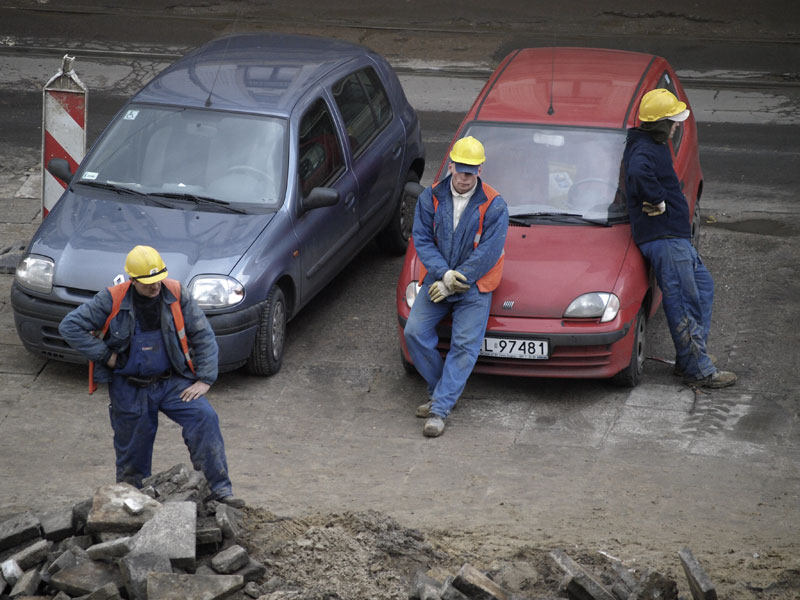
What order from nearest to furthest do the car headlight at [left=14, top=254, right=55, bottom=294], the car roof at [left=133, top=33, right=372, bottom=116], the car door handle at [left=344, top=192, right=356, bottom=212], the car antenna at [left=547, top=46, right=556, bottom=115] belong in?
the car headlight at [left=14, top=254, right=55, bottom=294] → the car antenna at [left=547, top=46, right=556, bottom=115] → the car roof at [left=133, top=33, right=372, bottom=116] → the car door handle at [left=344, top=192, right=356, bottom=212]

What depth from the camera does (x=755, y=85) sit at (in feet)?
51.5

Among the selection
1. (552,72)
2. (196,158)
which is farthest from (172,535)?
(552,72)

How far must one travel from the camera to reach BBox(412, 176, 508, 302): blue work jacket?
8.04m

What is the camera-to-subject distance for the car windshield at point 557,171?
347 inches

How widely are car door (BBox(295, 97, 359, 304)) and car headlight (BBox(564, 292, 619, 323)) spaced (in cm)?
219

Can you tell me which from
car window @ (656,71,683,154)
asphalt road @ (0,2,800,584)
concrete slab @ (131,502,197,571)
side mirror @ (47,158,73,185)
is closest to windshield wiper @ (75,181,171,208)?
side mirror @ (47,158,73,185)

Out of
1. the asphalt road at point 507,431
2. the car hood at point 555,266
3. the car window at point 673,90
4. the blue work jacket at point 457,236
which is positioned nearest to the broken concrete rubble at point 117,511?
the asphalt road at point 507,431

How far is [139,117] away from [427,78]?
7311 millimetres

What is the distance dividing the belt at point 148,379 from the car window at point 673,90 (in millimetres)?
4785

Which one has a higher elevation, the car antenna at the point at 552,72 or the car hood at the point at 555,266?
the car antenna at the point at 552,72

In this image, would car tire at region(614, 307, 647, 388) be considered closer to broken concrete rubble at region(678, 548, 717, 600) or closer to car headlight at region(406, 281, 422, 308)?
car headlight at region(406, 281, 422, 308)

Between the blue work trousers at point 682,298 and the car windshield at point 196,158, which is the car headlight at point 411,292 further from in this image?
the blue work trousers at point 682,298

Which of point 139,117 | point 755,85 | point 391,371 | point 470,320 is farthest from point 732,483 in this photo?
point 755,85

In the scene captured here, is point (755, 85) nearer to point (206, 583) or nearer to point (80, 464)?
point (80, 464)
